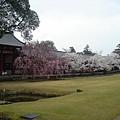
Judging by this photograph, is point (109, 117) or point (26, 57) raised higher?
point (26, 57)

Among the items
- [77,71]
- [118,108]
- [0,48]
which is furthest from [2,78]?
[118,108]

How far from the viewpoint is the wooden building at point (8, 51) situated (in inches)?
1198

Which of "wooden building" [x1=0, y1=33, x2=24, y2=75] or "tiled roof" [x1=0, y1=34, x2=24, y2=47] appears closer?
"wooden building" [x1=0, y1=33, x2=24, y2=75]

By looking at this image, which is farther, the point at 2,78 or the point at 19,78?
the point at 19,78

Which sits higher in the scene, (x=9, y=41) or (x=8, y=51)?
(x=9, y=41)

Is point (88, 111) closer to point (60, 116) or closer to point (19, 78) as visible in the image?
point (60, 116)

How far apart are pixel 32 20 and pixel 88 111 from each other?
77.3 ft

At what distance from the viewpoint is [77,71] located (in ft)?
135

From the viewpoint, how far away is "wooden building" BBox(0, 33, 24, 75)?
3043cm

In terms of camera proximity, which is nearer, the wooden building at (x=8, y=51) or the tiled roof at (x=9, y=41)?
the wooden building at (x=8, y=51)

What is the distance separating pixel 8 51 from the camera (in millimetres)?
31766

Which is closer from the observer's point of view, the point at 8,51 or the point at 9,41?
the point at 8,51

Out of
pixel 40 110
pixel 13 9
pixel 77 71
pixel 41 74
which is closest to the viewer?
pixel 40 110

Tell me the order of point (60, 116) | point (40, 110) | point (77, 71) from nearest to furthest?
point (60, 116), point (40, 110), point (77, 71)
